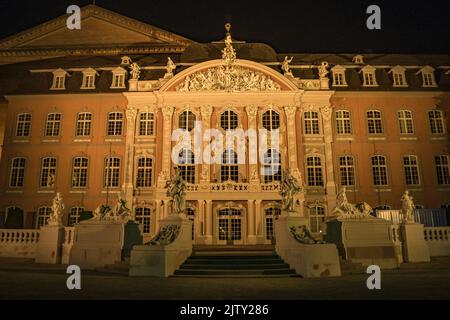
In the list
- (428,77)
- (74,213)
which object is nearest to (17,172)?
(74,213)

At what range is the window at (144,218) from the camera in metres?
26.6

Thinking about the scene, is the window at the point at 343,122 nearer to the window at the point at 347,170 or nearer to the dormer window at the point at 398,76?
the window at the point at 347,170

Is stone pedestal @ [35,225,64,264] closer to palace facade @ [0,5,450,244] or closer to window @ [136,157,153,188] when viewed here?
palace facade @ [0,5,450,244]

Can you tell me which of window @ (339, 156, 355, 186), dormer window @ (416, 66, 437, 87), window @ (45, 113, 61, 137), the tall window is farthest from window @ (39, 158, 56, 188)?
dormer window @ (416, 66, 437, 87)

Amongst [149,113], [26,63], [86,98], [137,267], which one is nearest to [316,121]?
[149,113]

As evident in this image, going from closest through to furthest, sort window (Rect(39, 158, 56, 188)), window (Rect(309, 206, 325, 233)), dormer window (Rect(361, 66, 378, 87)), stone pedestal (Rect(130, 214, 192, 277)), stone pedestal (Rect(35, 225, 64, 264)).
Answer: stone pedestal (Rect(130, 214, 192, 277)) < stone pedestal (Rect(35, 225, 64, 264)) < window (Rect(309, 206, 325, 233)) < window (Rect(39, 158, 56, 188)) < dormer window (Rect(361, 66, 378, 87))

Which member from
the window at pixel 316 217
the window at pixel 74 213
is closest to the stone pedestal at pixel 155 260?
the window at pixel 316 217

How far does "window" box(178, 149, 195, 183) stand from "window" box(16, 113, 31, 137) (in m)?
12.3

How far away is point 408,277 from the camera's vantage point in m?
11.8

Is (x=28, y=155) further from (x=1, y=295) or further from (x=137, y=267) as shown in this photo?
(x=1, y=295)

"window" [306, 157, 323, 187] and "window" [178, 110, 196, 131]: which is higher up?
"window" [178, 110, 196, 131]

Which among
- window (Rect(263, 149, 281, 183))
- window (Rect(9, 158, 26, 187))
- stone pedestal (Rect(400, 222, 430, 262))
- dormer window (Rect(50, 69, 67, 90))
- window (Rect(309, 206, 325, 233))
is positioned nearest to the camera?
stone pedestal (Rect(400, 222, 430, 262))

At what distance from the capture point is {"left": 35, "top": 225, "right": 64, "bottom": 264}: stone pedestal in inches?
672

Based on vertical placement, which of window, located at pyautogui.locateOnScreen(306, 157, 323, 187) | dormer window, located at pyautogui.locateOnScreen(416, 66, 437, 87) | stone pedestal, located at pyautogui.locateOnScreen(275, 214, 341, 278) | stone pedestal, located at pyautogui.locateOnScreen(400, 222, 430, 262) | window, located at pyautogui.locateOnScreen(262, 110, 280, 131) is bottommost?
stone pedestal, located at pyautogui.locateOnScreen(275, 214, 341, 278)
